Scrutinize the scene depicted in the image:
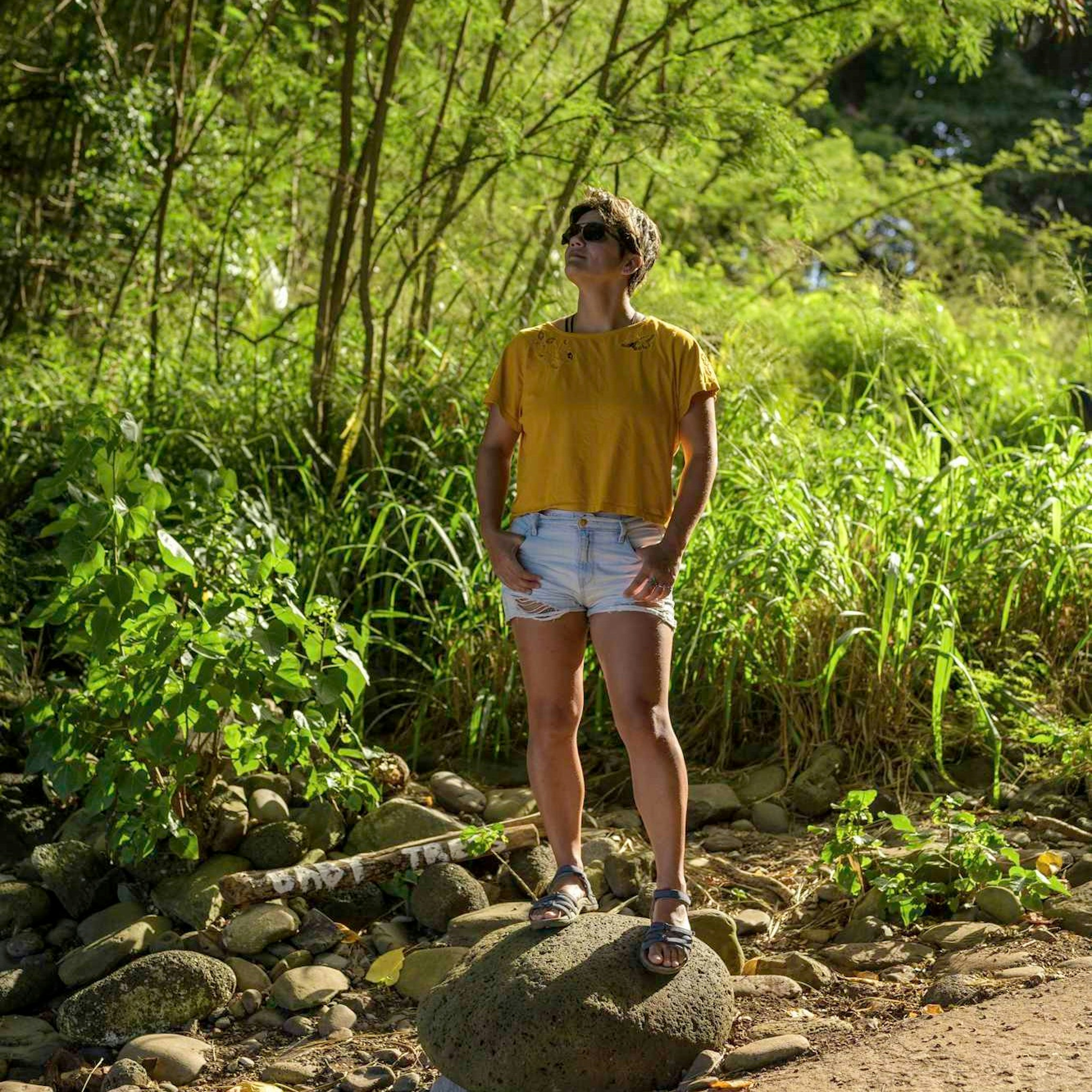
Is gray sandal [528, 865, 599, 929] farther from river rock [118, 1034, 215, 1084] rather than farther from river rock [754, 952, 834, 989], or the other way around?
river rock [118, 1034, 215, 1084]

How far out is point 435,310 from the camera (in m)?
6.39

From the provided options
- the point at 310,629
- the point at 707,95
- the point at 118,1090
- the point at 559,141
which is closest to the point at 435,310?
the point at 559,141

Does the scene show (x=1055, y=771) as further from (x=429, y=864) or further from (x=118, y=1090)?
(x=118, y=1090)

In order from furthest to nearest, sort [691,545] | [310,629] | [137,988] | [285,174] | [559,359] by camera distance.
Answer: [285,174] → [691,545] → [310,629] → [137,988] → [559,359]

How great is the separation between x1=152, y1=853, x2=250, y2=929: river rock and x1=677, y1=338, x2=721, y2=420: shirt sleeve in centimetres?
187

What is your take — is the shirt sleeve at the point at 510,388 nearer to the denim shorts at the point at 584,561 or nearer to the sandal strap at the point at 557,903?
the denim shorts at the point at 584,561

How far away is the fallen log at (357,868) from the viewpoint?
12.4 feet

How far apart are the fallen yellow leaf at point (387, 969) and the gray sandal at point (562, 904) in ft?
1.81

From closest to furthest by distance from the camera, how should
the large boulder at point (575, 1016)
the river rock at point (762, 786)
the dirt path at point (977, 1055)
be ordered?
the dirt path at point (977, 1055) < the large boulder at point (575, 1016) < the river rock at point (762, 786)

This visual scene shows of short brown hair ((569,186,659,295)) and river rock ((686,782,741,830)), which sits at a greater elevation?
short brown hair ((569,186,659,295))

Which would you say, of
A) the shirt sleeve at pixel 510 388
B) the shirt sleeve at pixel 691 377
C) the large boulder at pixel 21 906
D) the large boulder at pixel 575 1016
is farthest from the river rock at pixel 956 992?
the large boulder at pixel 21 906

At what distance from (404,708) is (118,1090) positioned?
2.07m

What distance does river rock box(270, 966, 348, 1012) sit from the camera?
3490mm

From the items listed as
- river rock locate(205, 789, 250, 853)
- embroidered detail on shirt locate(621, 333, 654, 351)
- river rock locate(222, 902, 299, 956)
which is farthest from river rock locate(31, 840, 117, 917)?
embroidered detail on shirt locate(621, 333, 654, 351)
